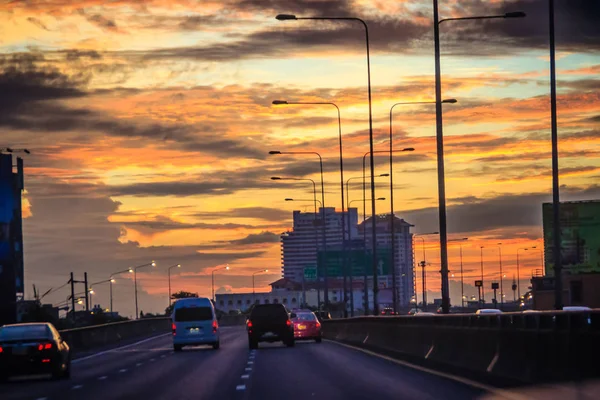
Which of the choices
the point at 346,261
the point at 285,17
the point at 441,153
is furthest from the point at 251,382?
the point at 346,261

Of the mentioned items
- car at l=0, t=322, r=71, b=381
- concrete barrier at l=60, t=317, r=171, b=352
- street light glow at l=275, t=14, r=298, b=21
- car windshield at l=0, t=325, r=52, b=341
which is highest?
street light glow at l=275, t=14, r=298, b=21

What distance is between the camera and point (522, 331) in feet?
73.9

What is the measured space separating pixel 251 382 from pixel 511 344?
22.0 ft

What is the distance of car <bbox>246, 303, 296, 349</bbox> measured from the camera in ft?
177

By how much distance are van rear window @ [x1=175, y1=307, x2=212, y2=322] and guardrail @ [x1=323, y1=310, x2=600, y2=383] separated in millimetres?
16286

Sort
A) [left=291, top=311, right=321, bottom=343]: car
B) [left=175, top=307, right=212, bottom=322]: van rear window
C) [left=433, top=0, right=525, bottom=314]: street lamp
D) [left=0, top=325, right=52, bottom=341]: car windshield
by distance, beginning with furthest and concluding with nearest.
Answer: [left=291, top=311, right=321, bottom=343]: car
[left=175, top=307, right=212, bottom=322]: van rear window
[left=433, top=0, right=525, bottom=314]: street lamp
[left=0, top=325, right=52, bottom=341]: car windshield

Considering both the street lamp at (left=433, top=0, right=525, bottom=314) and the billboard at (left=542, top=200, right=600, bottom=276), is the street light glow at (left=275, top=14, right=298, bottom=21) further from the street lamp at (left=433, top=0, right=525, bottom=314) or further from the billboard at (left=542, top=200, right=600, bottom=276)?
the billboard at (left=542, top=200, right=600, bottom=276)

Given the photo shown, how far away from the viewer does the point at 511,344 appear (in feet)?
76.7

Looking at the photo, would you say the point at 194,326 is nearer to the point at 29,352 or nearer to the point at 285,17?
the point at 285,17

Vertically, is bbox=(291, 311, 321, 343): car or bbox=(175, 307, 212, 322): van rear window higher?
bbox=(175, 307, 212, 322): van rear window

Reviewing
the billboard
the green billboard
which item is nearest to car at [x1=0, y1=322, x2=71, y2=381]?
the billboard

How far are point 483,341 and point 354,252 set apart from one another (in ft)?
283

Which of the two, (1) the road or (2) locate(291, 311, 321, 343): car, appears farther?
(2) locate(291, 311, 321, 343): car

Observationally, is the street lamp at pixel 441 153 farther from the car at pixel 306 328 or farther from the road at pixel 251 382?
the car at pixel 306 328
